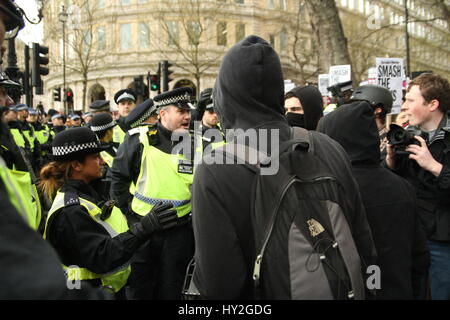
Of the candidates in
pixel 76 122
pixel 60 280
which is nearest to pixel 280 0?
pixel 76 122

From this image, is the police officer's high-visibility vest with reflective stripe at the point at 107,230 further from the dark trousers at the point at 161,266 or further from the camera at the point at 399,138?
the camera at the point at 399,138

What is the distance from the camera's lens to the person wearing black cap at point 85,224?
2646 millimetres

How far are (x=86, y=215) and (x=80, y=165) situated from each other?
1.54 feet

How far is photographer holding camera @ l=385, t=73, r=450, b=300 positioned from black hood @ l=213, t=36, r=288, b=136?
1631mm

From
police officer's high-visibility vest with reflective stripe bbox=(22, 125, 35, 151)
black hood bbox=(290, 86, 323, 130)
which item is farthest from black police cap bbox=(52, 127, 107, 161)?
police officer's high-visibility vest with reflective stripe bbox=(22, 125, 35, 151)

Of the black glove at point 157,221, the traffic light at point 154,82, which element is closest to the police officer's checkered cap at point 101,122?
the black glove at point 157,221

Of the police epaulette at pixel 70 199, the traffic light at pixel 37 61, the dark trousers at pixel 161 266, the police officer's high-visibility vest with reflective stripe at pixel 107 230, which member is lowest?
the dark trousers at pixel 161 266

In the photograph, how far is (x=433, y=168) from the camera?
3053mm

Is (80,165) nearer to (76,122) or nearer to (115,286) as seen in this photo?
(115,286)

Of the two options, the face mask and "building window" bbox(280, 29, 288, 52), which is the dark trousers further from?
"building window" bbox(280, 29, 288, 52)

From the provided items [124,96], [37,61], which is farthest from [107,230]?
[37,61]

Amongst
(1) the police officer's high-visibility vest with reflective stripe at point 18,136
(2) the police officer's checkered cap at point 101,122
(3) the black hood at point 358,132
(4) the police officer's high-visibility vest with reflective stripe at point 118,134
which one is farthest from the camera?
(1) the police officer's high-visibility vest with reflective stripe at point 18,136

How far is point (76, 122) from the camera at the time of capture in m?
14.8

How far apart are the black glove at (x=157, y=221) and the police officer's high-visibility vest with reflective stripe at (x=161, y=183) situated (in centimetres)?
123
